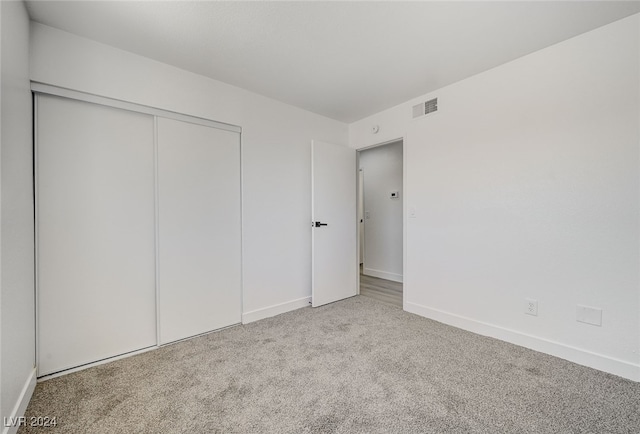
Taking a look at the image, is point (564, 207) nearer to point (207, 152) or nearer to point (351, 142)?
point (351, 142)

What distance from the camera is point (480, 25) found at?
1.82 meters

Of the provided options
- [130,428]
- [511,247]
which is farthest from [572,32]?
[130,428]

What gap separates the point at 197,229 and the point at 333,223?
5.34ft

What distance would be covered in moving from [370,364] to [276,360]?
0.72 m

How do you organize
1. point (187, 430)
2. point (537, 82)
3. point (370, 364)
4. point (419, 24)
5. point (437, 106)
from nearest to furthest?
point (187, 430)
point (419, 24)
point (370, 364)
point (537, 82)
point (437, 106)

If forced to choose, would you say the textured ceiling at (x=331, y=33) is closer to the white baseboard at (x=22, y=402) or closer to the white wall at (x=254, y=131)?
the white wall at (x=254, y=131)

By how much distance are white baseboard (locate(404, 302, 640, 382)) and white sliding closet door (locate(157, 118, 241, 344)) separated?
217 cm

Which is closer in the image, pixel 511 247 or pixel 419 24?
pixel 419 24

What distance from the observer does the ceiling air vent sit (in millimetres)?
2803

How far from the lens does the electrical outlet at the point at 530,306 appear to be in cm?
215

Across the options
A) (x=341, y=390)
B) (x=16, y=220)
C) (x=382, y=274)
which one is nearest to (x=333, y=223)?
(x=382, y=274)

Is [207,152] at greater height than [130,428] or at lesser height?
greater

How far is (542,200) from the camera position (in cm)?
212

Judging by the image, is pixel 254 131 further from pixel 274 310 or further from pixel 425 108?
pixel 274 310
